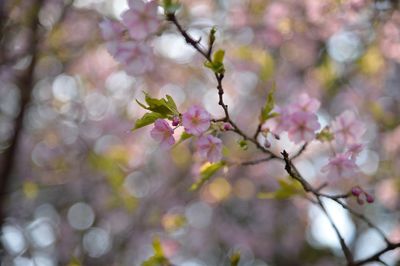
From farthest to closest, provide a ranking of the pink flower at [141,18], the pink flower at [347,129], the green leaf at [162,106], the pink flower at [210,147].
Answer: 1. the pink flower at [347,129]
2. the pink flower at [141,18]
3. the pink flower at [210,147]
4. the green leaf at [162,106]

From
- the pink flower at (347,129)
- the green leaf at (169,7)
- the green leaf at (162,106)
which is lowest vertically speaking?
the pink flower at (347,129)

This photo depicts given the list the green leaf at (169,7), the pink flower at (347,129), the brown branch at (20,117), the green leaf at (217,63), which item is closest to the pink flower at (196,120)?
the green leaf at (217,63)

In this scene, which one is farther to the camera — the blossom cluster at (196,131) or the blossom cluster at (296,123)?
the blossom cluster at (296,123)

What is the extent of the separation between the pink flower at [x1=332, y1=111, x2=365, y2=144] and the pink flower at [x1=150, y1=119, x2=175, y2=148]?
0.72m

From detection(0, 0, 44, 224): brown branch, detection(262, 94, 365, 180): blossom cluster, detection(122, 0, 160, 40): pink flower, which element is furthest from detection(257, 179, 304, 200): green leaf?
detection(0, 0, 44, 224): brown branch

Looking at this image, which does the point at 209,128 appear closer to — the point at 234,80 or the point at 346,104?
the point at 346,104

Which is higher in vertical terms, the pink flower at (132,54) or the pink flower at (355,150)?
the pink flower at (132,54)

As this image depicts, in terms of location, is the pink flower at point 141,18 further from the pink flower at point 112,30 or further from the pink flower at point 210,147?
the pink flower at point 210,147

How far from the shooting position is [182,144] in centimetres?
520

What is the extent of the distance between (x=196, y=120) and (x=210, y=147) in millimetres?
153

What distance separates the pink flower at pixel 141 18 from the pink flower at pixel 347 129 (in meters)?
0.79

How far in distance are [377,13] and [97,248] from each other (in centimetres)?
314

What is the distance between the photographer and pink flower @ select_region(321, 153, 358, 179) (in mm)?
1901

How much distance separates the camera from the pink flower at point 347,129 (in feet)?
6.82
